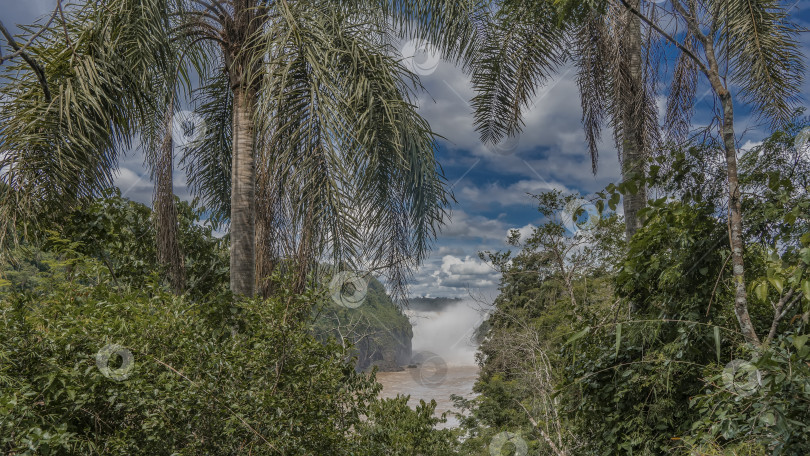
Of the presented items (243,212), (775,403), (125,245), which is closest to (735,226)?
(775,403)

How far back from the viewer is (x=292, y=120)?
3617 millimetres

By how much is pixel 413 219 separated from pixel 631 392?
210 centimetres

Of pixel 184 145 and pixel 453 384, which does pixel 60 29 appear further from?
pixel 453 384

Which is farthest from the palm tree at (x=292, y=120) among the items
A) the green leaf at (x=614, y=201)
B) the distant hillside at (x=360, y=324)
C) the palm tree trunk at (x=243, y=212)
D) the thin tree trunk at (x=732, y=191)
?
the thin tree trunk at (x=732, y=191)

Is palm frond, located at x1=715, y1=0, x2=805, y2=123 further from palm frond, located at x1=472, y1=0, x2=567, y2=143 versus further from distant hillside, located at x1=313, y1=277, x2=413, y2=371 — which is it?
distant hillside, located at x1=313, y1=277, x2=413, y2=371

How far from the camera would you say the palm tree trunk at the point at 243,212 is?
4.50 m

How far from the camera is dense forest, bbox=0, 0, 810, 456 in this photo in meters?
2.53

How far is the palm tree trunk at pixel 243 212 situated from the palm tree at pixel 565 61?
275cm

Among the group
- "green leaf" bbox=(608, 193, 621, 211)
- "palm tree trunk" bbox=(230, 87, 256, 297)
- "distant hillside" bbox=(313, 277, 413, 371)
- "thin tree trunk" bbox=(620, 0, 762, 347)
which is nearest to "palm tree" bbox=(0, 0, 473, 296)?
"palm tree trunk" bbox=(230, 87, 256, 297)

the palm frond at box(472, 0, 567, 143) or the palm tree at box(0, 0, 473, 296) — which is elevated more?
the palm frond at box(472, 0, 567, 143)

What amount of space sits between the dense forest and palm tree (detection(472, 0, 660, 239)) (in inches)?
1.5

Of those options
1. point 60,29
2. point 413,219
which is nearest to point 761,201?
point 413,219

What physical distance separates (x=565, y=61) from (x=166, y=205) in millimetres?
5106

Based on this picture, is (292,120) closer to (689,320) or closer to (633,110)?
(689,320)
